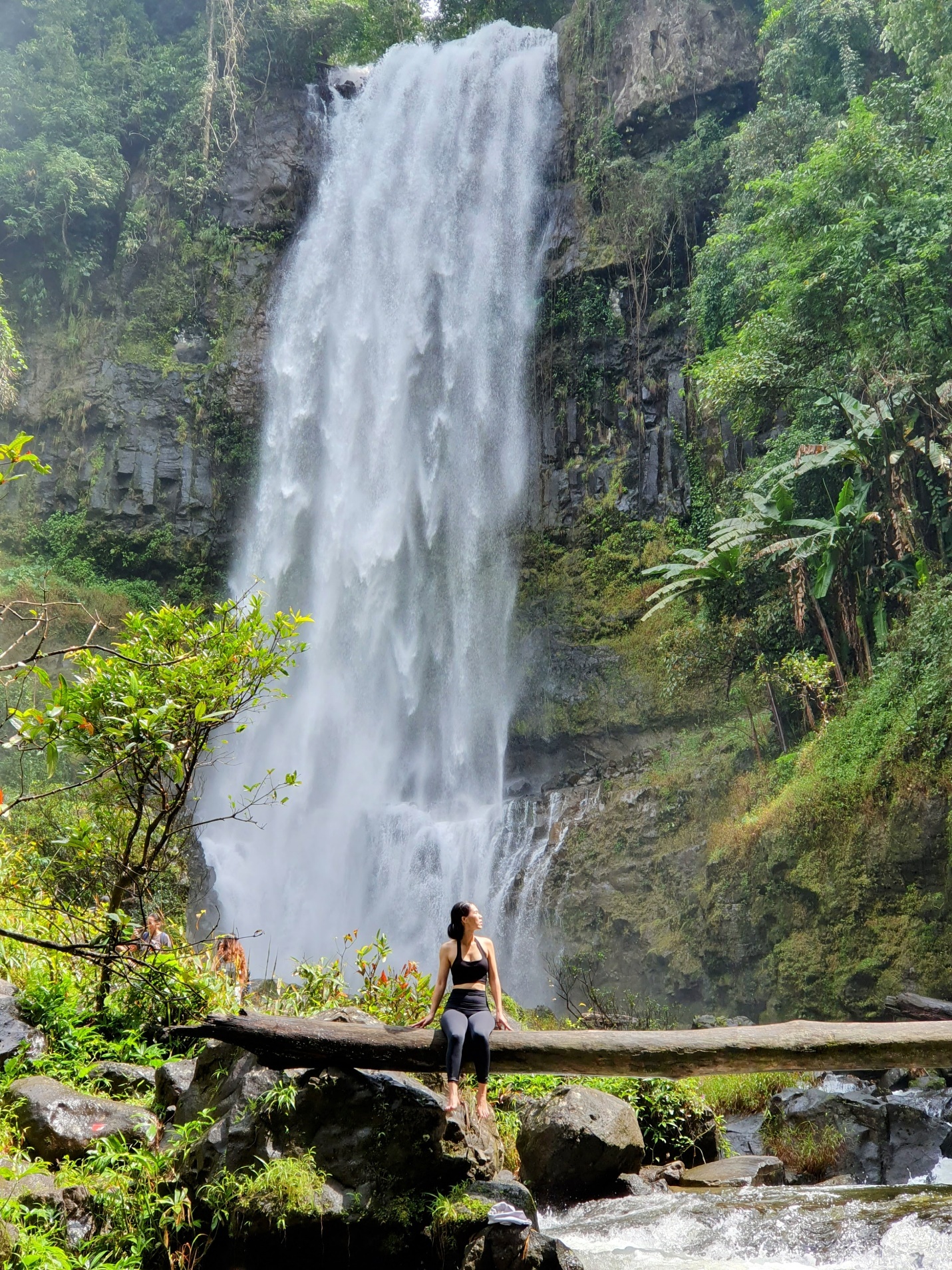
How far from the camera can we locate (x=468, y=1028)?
518cm

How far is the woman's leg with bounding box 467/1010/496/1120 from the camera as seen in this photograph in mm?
5102

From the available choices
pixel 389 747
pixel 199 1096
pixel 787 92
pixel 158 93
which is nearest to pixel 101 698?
pixel 199 1096

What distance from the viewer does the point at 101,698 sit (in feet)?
20.6

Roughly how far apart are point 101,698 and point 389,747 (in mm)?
13712

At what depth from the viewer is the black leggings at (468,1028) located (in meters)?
5.04

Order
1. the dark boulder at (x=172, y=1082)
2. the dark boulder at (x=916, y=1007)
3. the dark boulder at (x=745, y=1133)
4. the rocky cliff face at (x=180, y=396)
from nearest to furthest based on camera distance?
the dark boulder at (x=172, y=1082) < the dark boulder at (x=745, y=1133) < the dark boulder at (x=916, y=1007) < the rocky cliff face at (x=180, y=396)

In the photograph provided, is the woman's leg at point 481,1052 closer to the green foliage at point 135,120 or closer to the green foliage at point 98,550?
the green foliage at point 98,550

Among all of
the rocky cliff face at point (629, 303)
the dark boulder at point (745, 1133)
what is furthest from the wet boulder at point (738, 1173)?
the rocky cliff face at point (629, 303)

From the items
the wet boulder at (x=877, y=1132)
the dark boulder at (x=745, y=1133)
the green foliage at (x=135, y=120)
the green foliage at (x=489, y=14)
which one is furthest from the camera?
the green foliage at (x=489, y=14)

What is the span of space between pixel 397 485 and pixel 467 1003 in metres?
16.8

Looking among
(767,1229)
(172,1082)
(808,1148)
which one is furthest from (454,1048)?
(808,1148)

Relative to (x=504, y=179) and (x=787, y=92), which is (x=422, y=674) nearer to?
(x=504, y=179)

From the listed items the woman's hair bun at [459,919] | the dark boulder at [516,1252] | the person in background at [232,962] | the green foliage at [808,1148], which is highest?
the woman's hair bun at [459,919]

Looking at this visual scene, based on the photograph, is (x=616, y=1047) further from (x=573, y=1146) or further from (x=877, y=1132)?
(x=877, y=1132)
